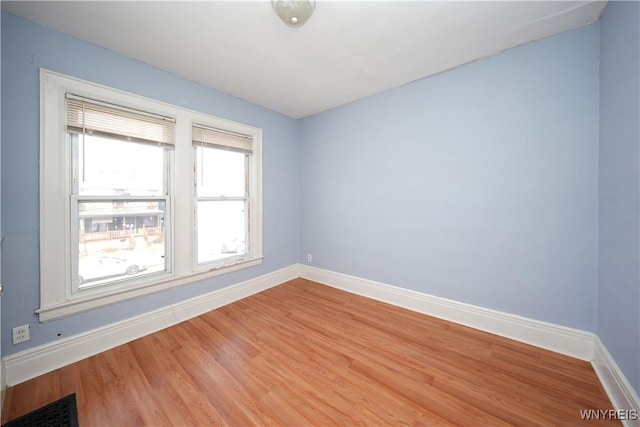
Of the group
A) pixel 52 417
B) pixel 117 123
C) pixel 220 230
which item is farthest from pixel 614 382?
pixel 117 123

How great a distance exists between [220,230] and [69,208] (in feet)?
4.41

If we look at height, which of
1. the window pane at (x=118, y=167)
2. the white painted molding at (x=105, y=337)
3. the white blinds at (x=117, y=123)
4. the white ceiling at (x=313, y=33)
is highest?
the white ceiling at (x=313, y=33)

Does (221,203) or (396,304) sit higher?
(221,203)

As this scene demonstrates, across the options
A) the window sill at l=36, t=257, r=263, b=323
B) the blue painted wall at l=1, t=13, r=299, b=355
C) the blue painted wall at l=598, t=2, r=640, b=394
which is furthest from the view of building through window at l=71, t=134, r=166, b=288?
the blue painted wall at l=598, t=2, r=640, b=394

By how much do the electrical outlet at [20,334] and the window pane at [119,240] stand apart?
1.21 ft

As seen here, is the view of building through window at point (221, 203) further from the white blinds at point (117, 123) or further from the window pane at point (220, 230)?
the white blinds at point (117, 123)

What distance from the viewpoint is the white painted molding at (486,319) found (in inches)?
71.1

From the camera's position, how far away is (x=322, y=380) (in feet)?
5.27

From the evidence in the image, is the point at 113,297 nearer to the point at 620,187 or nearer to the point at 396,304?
the point at 396,304

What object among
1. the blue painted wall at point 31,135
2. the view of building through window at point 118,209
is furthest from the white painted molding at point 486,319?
the view of building through window at point 118,209

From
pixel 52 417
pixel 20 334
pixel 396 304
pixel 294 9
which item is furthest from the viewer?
pixel 396 304

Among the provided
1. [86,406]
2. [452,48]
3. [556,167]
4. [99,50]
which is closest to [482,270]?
[556,167]

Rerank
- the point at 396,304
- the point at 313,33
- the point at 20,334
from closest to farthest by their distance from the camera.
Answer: the point at 20,334 → the point at 313,33 → the point at 396,304

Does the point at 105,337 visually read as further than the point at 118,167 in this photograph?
No
